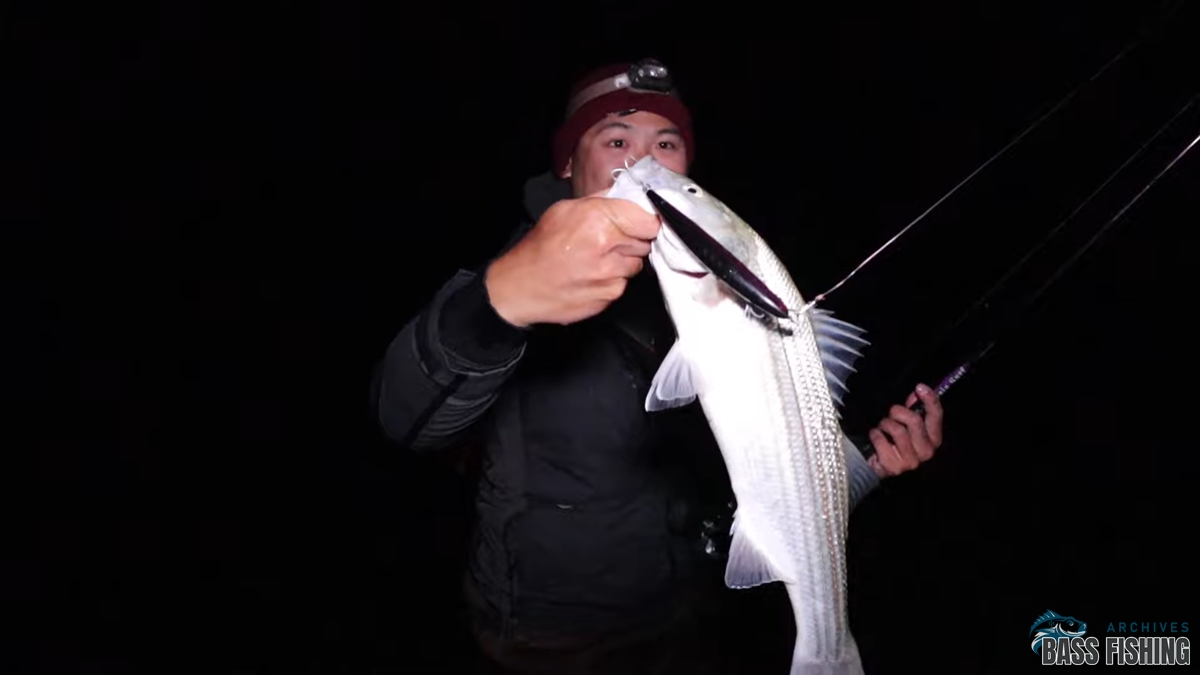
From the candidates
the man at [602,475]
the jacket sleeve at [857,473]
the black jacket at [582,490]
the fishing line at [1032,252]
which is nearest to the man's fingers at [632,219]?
the man at [602,475]

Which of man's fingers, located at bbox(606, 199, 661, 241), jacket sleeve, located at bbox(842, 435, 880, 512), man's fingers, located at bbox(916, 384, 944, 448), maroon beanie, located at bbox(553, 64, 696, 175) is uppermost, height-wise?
maroon beanie, located at bbox(553, 64, 696, 175)

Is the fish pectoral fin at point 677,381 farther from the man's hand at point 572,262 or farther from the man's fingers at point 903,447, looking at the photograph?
the man's fingers at point 903,447

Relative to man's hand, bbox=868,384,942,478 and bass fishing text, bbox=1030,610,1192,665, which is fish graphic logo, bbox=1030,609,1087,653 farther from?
man's hand, bbox=868,384,942,478

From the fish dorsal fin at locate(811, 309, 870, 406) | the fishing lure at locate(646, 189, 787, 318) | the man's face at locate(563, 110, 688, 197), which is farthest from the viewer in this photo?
the man's face at locate(563, 110, 688, 197)

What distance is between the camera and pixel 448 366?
4.72 ft

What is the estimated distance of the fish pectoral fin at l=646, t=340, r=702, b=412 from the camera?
4.47 ft

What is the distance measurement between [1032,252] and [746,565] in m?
2.01

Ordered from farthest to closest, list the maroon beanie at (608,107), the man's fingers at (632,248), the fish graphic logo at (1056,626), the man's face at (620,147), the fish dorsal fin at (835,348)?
1. the fish graphic logo at (1056,626)
2. the maroon beanie at (608,107)
3. the man's face at (620,147)
4. the fish dorsal fin at (835,348)
5. the man's fingers at (632,248)

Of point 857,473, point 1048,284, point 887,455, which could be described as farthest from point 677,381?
point 1048,284

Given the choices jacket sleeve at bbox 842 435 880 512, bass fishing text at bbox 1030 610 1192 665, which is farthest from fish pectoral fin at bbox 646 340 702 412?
bass fishing text at bbox 1030 610 1192 665

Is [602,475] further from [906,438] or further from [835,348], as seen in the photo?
[906,438]

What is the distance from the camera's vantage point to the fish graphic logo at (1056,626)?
4742mm

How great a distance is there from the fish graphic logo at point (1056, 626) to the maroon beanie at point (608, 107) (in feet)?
16.9

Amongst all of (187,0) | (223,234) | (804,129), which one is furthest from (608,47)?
(223,234)
